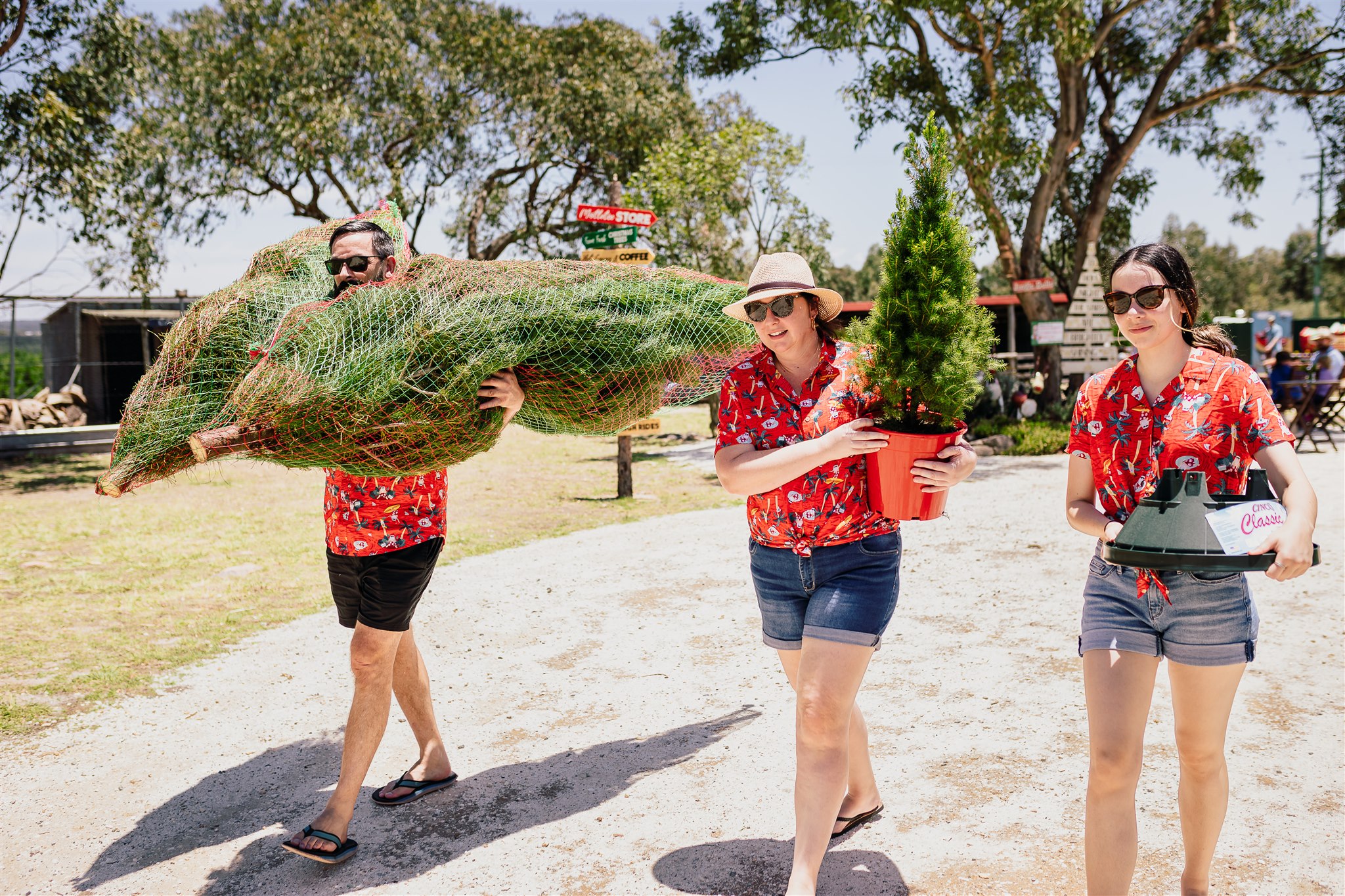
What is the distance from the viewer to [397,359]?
278 cm

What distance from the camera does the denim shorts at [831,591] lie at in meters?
2.67

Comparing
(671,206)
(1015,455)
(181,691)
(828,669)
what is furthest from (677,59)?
(828,669)

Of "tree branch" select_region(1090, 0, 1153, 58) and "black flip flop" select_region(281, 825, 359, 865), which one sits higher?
"tree branch" select_region(1090, 0, 1153, 58)

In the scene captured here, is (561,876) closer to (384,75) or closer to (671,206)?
(671,206)

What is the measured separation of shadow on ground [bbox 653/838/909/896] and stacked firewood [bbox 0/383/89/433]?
2135 centimetres

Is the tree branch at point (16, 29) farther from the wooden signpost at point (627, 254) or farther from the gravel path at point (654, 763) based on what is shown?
the gravel path at point (654, 763)

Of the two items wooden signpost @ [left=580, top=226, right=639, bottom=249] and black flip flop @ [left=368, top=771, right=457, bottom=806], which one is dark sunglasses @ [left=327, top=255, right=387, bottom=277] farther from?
wooden signpost @ [left=580, top=226, right=639, bottom=249]

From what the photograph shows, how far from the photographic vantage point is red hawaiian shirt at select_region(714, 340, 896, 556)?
108 inches

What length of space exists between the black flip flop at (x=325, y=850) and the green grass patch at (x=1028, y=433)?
1243cm

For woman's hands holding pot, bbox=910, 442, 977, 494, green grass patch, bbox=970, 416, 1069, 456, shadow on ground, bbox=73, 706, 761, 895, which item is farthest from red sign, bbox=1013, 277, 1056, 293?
woman's hands holding pot, bbox=910, 442, 977, 494

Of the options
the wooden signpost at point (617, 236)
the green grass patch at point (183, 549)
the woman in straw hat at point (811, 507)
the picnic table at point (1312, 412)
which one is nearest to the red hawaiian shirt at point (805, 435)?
the woman in straw hat at point (811, 507)

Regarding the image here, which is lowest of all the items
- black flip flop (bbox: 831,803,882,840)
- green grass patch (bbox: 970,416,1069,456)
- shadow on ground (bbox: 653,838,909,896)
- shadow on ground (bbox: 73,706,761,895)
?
shadow on ground (bbox: 73,706,761,895)

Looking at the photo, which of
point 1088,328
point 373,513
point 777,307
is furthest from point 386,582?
point 1088,328

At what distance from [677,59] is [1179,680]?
1698 cm
